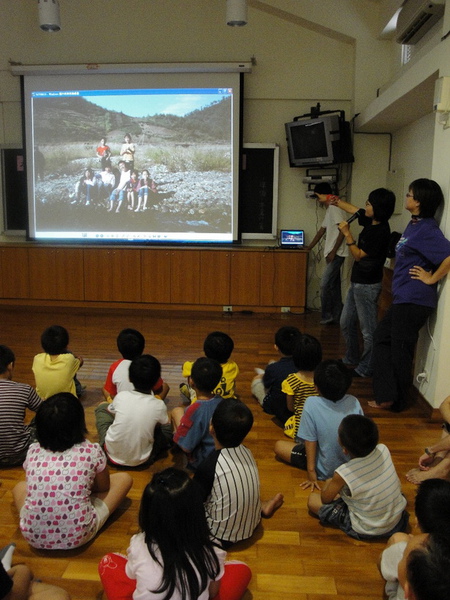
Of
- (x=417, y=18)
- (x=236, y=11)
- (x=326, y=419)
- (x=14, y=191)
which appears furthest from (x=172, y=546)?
(x=14, y=191)

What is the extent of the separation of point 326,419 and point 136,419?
3.02ft

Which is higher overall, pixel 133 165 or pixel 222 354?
pixel 133 165

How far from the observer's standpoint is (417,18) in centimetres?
430

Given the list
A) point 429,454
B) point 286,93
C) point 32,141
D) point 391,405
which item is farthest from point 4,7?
point 429,454

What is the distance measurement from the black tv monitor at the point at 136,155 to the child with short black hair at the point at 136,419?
4.11 m

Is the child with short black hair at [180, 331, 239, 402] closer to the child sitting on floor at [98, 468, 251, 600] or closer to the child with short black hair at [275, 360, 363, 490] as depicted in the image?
the child with short black hair at [275, 360, 363, 490]

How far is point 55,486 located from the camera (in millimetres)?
2027

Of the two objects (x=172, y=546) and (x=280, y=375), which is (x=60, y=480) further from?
(x=280, y=375)

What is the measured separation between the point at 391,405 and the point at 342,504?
149cm

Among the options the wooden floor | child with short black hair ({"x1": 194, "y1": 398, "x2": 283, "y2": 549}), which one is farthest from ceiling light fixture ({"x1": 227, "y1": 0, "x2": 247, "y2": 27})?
child with short black hair ({"x1": 194, "y1": 398, "x2": 283, "y2": 549})

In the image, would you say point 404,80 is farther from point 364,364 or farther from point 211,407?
point 211,407

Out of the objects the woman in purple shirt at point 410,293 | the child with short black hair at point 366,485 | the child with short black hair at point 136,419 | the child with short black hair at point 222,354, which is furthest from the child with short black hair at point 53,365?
the woman in purple shirt at point 410,293

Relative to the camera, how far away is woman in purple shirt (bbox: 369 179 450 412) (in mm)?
3357

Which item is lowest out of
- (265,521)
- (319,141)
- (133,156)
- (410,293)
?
(265,521)
